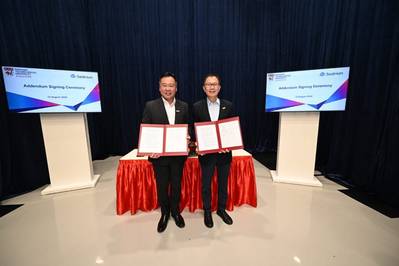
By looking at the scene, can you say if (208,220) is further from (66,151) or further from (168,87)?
(66,151)

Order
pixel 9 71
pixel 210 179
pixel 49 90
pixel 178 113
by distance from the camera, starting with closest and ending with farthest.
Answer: pixel 178 113
pixel 210 179
pixel 9 71
pixel 49 90

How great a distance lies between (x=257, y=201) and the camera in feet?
8.00

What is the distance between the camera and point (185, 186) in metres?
2.22

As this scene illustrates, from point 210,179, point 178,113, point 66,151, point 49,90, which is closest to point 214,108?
point 178,113

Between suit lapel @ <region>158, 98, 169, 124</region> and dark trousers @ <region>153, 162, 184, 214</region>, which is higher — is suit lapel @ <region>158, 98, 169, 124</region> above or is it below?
above

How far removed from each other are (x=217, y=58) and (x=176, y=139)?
2996mm

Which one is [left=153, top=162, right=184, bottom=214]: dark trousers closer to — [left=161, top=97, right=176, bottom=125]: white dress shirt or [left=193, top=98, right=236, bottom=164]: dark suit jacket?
[left=193, top=98, right=236, bottom=164]: dark suit jacket

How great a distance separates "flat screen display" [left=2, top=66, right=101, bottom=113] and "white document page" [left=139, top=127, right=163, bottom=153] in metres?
1.47

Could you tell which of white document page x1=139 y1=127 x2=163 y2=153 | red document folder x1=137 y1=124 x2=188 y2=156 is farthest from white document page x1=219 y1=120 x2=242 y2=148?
white document page x1=139 y1=127 x2=163 y2=153

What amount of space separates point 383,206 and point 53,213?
4.01 meters

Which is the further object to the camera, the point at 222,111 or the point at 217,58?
the point at 217,58

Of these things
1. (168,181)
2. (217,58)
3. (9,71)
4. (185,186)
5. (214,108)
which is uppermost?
(217,58)

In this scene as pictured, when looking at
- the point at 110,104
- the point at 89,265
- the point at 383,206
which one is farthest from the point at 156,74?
the point at 383,206

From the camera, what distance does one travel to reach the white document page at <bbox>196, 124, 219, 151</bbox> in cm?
173
